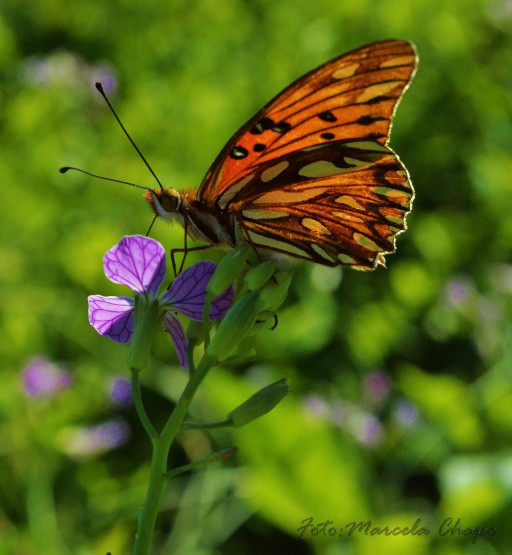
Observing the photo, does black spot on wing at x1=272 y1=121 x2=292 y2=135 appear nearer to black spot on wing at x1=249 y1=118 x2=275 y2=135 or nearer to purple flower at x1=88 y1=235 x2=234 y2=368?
black spot on wing at x1=249 y1=118 x2=275 y2=135

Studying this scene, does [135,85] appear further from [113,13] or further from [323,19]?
[323,19]

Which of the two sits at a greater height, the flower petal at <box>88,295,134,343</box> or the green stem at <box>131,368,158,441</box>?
the flower petal at <box>88,295,134,343</box>

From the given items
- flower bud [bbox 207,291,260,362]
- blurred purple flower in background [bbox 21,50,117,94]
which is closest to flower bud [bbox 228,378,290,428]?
flower bud [bbox 207,291,260,362]

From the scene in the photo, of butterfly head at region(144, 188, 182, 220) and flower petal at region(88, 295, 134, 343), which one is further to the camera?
butterfly head at region(144, 188, 182, 220)

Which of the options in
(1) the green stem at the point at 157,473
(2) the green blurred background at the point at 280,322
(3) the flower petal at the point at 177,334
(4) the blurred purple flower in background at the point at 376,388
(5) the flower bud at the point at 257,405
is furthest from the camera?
(4) the blurred purple flower in background at the point at 376,388

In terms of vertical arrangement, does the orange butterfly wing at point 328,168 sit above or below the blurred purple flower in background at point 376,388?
above

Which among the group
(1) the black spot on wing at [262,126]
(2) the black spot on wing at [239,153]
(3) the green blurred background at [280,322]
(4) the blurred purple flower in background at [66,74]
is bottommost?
(3) the green blurred background at [280,322]

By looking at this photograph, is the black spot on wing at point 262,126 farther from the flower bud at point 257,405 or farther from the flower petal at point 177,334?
the flower bud at point 257,405

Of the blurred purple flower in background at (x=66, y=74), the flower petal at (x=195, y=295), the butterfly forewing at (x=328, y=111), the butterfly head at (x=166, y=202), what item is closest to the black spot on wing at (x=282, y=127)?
the butterfly forewing at (x=328, y=111)

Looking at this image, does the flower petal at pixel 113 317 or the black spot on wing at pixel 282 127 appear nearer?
the flower petal at pixel 113 317
